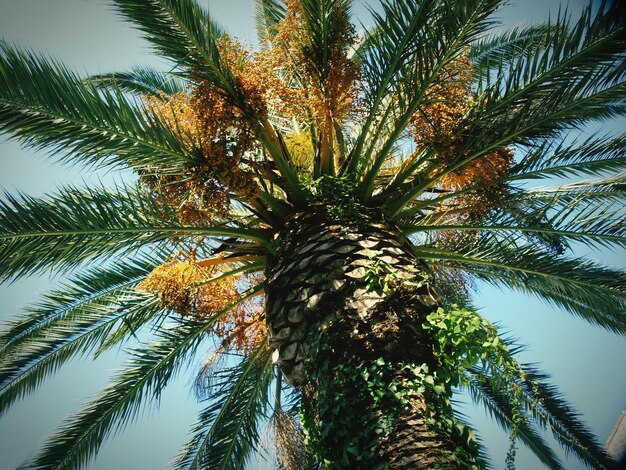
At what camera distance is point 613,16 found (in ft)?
12.1

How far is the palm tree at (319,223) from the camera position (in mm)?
3270

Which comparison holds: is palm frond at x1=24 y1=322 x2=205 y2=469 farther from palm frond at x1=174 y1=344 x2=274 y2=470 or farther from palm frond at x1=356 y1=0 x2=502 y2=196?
palm frond at x1=356 y1=0 x2=502 y2=196

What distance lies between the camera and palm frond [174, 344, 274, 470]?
548 cm

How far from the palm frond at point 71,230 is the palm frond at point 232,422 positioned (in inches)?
80.5

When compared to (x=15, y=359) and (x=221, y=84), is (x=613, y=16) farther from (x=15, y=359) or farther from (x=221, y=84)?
(x=15, y=359)

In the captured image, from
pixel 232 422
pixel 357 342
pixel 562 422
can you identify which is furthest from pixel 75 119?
pixel 562 422

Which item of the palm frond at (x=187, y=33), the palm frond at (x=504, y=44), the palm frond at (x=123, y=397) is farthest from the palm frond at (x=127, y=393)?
the palm frond at (x=504, y=44)

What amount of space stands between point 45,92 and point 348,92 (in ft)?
8.66

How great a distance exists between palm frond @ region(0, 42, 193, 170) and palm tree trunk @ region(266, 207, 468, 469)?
4.82 ft

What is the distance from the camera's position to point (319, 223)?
425 cm

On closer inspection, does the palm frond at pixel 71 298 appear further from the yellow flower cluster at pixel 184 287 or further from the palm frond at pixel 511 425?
the palm frond at pixel 511 425

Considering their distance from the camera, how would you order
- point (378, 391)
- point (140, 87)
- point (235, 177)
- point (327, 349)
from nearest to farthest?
point (378, 391) → point (327, 349) → point (235, 177) → point (140, 87)

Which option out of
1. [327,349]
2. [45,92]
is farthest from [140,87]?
[327,349]

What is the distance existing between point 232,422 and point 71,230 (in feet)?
10.2
